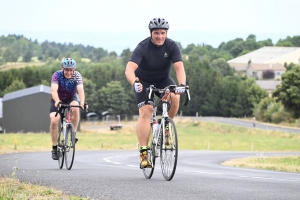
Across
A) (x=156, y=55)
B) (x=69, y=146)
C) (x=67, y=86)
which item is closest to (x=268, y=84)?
(x=69, y=146)

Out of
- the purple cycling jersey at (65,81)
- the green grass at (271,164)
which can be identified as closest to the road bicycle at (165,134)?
the purple cycling jersey at (65,81)

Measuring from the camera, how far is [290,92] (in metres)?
100

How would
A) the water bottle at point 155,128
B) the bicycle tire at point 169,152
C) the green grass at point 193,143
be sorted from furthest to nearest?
1. the water bottle at point 155,128
2. the bicycle tire at point 169,152
3. the green grass at point 193,143

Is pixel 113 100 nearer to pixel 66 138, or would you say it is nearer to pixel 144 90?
pixel 66 138

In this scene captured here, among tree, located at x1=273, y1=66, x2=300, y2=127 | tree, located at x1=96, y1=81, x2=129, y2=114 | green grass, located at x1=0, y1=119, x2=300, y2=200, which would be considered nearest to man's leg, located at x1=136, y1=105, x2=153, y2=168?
green grass, located at x1=0, y1=119, x2=300, y2=200

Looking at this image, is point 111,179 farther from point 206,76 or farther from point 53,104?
point 206,76

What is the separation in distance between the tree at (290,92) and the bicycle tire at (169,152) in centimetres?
8991

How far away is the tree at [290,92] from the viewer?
100438 mm

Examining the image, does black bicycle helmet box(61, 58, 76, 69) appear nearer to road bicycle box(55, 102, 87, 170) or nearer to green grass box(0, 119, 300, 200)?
road bicycle box(55, 102, 87, 170)

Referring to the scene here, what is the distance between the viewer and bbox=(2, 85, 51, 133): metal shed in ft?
269

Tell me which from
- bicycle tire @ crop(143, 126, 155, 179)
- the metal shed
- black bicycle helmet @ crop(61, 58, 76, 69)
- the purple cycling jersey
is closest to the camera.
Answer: bicycle tire @ crop(143, 126, 155, 179)

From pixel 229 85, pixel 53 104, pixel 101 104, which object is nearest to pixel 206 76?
pixel 229 85

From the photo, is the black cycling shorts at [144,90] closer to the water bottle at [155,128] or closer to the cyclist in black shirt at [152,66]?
the cyclist in black shirt at [152,66]

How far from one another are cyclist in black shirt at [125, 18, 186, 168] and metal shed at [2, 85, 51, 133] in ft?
231
